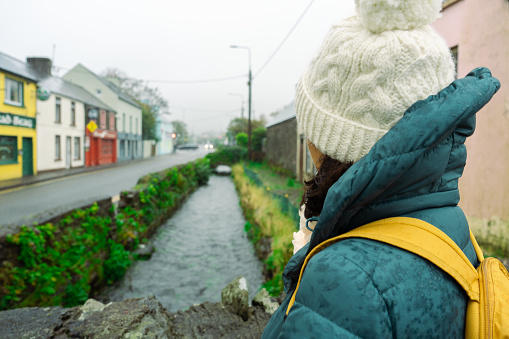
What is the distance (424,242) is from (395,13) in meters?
0.64

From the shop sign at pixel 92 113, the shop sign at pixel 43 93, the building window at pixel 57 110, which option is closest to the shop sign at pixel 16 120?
the shop sign at pixel 43 93

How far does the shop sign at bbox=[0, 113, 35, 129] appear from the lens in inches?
620

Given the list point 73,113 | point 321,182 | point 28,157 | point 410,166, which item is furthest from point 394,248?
point 73,113

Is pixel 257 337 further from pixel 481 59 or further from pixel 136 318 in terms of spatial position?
pixel 481 59

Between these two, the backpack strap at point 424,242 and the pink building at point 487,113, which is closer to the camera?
the backpack strap at point 424,242

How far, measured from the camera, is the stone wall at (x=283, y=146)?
1688 centimetres

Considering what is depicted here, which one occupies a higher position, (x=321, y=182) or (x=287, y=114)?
(x=287, y=114)

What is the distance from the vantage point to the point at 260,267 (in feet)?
23.8

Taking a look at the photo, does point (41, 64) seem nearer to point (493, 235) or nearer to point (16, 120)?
point (16, 120)

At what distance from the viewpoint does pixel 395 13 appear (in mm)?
958

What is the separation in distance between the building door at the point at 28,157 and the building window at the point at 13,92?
200 cm

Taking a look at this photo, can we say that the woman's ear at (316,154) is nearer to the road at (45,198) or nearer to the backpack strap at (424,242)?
the backpack strap at (424,242)

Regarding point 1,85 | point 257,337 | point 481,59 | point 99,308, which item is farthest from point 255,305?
point 1,85

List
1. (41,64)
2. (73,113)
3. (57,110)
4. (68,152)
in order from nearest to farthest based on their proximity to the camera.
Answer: (57,110)
(41,64)
(68,152)
(73,113)
